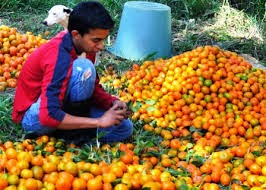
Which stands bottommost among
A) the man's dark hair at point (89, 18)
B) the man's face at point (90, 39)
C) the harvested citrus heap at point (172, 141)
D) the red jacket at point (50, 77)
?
the harvested citrus heap at point (172, 141)

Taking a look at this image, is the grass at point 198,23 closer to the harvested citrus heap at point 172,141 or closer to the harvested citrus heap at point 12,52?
the harvested citrus heap at point 12,52

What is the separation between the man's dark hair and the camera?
271cm

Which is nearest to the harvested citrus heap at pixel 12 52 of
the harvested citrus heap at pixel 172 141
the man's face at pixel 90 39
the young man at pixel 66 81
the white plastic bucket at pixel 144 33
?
the harvested citrus heap at pixel 172 141

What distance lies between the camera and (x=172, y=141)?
10.8ft

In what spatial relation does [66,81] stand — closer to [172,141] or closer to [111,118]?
[111,118]

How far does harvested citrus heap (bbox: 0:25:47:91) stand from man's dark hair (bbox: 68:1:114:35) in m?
1.57

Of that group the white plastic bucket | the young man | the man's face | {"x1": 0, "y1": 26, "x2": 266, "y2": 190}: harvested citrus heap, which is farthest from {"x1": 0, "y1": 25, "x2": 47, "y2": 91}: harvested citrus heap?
the man's face

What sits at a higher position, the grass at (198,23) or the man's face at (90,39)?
the man's face at (90,39)

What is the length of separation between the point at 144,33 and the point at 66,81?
8.59ft

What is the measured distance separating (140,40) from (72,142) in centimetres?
234

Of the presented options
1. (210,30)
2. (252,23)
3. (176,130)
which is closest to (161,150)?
(176,130)

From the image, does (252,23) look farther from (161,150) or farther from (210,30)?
(161,150)

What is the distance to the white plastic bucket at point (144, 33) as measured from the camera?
515 cm

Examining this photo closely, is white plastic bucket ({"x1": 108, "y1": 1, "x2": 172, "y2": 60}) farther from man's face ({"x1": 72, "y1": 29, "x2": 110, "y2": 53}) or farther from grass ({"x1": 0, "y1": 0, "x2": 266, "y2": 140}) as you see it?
man's face ({"x1": 72, "y1": 29, "x2": 110, "y2": 53})
